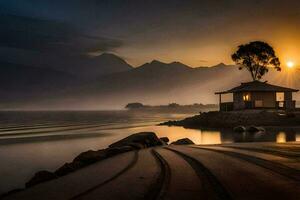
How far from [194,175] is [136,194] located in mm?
2550

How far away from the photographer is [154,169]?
11.1 metres

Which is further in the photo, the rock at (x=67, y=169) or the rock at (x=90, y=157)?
the rock at (x=90, y=157)

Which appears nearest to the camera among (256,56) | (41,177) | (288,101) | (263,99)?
(41,177)

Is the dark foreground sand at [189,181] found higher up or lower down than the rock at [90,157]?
higher up

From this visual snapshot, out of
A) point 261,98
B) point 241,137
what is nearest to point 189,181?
point 241,137

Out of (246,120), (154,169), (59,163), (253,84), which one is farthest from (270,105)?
(154,169)

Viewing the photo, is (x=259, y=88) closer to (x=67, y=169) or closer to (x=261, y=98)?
(x=261, y=98)

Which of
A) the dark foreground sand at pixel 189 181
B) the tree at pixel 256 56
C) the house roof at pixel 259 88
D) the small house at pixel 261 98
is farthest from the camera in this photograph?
the tree at pixel 256 56

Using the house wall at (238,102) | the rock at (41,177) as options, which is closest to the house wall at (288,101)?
the house wall at (238,102)

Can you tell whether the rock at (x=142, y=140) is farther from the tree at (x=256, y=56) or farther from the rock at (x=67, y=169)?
the tree at (x=256, y=56)

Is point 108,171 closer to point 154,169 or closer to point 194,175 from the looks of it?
point 154,169

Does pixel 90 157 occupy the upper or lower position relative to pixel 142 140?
lower

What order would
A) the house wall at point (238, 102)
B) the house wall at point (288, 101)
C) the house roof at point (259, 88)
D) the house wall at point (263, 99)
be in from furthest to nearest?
the house wall at point (238, 102) → the house wall at point (288, 101) → the house wall at point (263, 99) → the house roof at point (259, 88)

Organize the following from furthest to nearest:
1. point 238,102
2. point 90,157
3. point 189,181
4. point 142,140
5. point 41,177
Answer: point 238,102 < point 142,140 < point 90,157 < point 41,177 < point 189,181
